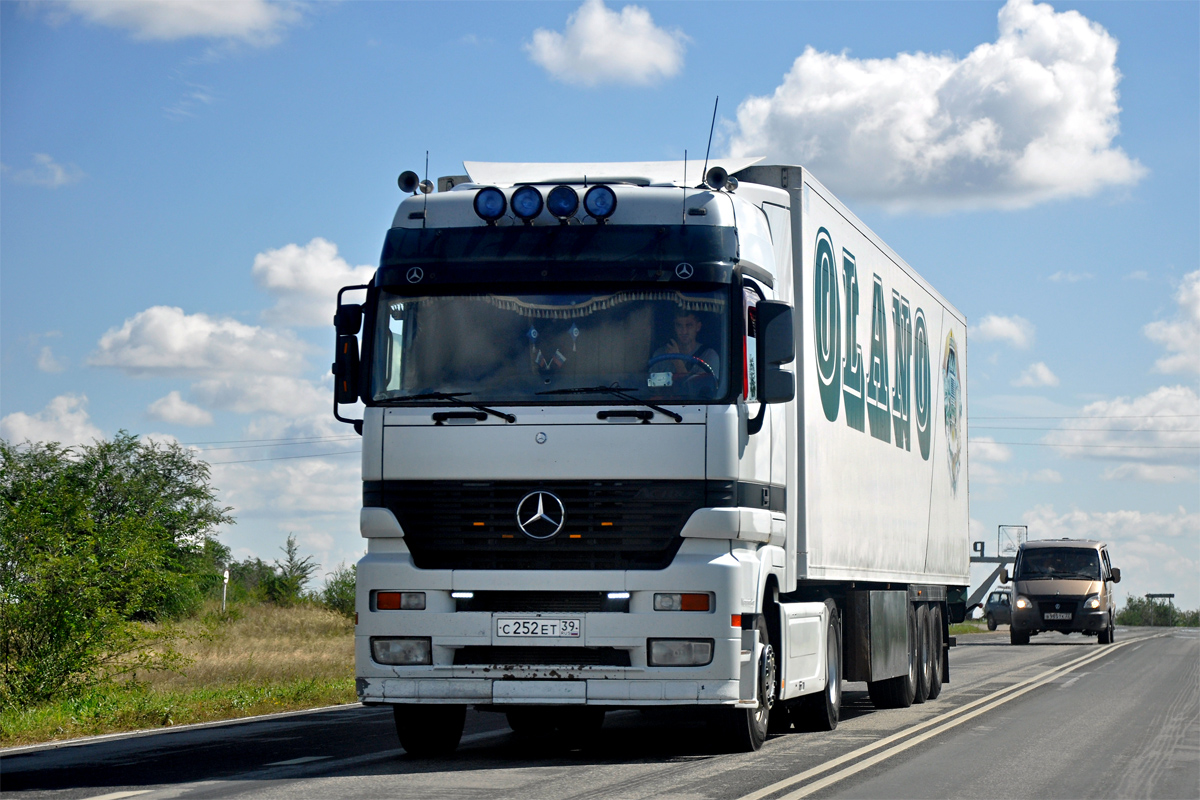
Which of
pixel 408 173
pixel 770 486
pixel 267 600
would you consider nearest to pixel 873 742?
pixel 770 486

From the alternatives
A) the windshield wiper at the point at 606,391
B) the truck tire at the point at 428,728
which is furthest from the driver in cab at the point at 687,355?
the truck tire at the point at 428,728

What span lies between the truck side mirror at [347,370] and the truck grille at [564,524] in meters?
0.67

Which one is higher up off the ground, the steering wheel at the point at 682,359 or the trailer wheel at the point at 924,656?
the steering wheel at the point at 682,359

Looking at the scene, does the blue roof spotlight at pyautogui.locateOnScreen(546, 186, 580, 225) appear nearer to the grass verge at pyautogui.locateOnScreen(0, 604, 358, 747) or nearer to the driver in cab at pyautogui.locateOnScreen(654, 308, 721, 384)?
the driver in cab at pyautogui.locateOnScreen(654, 308, 721, 384)

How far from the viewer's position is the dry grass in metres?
21.6

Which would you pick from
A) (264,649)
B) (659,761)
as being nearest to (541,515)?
(659,761)

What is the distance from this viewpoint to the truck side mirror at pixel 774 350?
986cm

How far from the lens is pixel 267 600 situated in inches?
2146

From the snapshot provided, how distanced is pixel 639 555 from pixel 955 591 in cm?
1067

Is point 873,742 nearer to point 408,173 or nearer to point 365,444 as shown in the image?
point 365,444

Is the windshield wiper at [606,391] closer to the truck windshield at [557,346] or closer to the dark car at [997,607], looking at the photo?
the truck windshield at [557,346]

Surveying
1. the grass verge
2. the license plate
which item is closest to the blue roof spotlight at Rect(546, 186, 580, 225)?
the license plate

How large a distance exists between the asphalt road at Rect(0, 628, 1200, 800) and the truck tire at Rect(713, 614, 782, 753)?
137 mm

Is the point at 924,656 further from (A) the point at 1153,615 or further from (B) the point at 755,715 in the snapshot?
(A) the point at 1153,615
